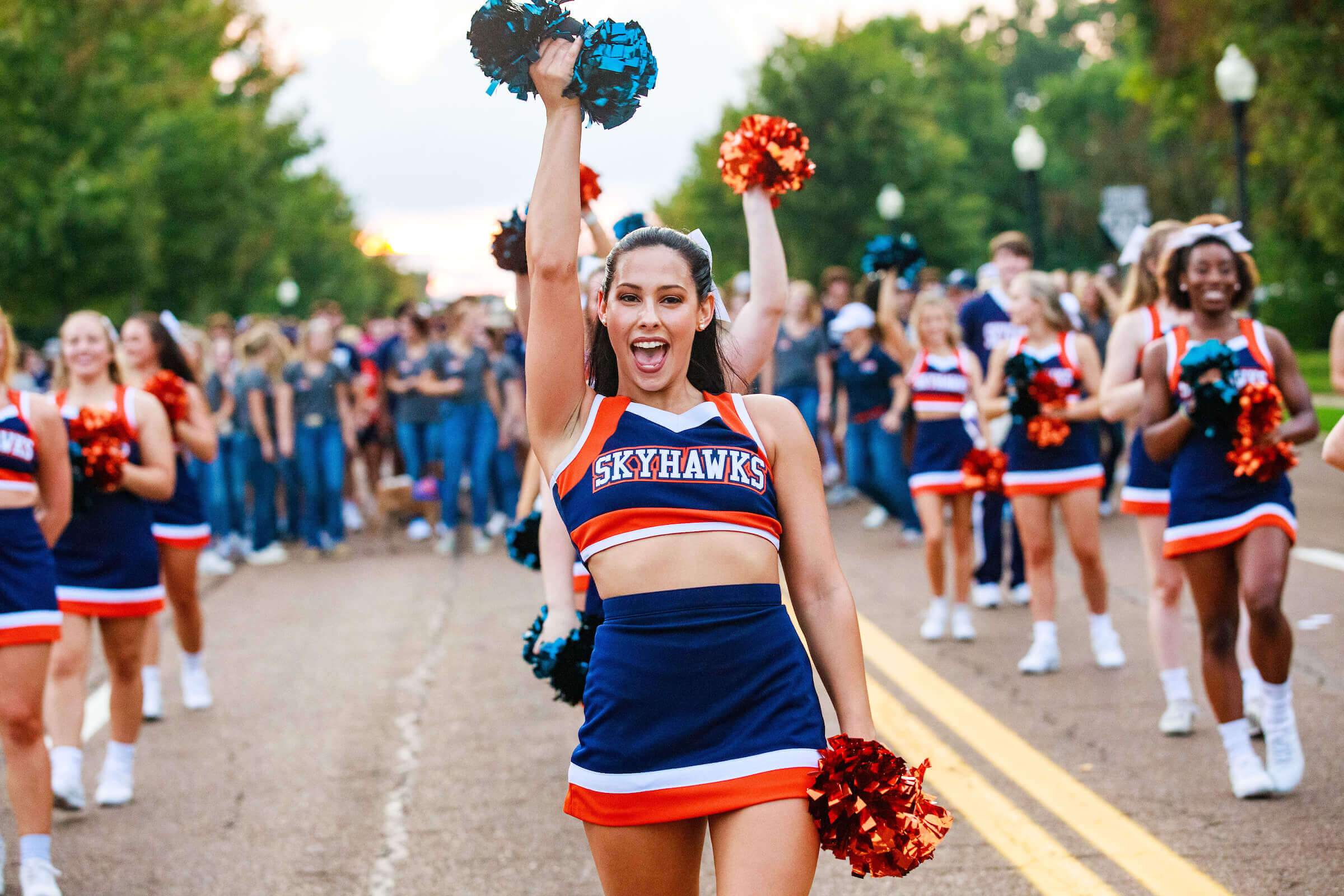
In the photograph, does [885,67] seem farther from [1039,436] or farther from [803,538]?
[803,538]

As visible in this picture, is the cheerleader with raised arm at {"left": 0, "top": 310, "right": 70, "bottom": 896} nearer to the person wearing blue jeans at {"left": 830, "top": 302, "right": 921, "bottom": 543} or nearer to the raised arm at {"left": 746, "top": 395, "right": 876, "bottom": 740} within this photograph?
the raised arm at {"left": 746, "top": 395, "right": 876, "bottom": 740}

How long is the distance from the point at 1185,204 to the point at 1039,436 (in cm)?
4671

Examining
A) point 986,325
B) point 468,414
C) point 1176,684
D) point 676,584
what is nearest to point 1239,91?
point 986,325

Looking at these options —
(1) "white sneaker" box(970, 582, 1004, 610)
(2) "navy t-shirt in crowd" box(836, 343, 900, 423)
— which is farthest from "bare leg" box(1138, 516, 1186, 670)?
(2) "navy t-shirt in crowd" box(836, 343, 900, 423)

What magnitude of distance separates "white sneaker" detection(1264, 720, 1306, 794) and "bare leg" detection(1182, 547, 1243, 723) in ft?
0.45

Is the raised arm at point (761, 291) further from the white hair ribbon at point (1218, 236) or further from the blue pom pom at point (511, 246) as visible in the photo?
the white hair ribbon at point (1218, 236)

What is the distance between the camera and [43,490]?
5191 mm

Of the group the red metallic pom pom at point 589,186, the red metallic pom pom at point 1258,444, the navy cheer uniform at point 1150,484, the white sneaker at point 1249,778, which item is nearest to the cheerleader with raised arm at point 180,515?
the red metallic pom pom at point 589,186

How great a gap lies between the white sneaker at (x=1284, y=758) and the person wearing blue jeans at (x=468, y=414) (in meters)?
9.63

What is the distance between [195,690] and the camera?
7934 mm

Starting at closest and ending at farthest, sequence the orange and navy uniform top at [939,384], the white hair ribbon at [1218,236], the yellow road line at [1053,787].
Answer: the yellow road line at [1053,787] → the white hair ribbon at [1218,236] → the orange and navy uniform top at [939,384]

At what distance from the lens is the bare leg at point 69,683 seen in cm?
600

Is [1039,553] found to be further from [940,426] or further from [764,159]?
[764,159]

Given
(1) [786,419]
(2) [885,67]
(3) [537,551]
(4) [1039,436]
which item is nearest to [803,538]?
(1) [786,419]
